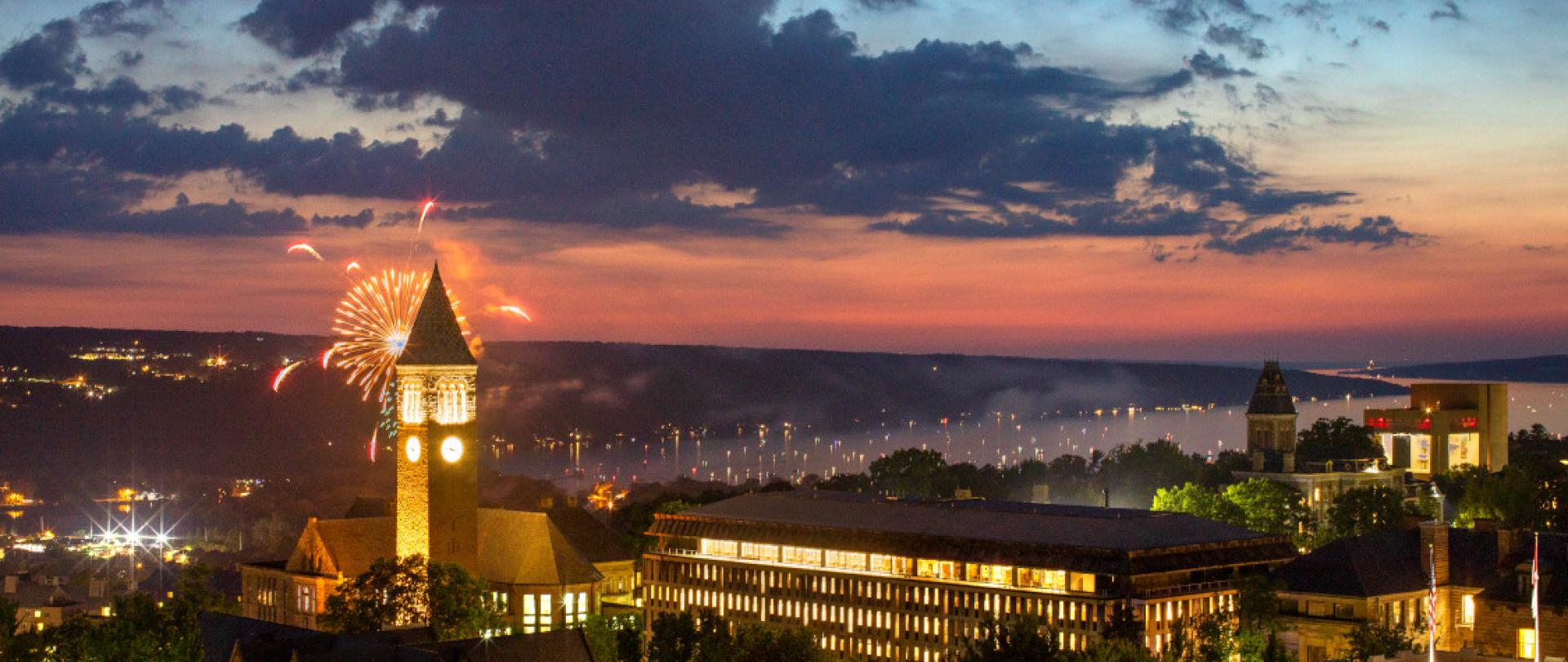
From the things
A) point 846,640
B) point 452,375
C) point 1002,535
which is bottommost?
point 846,640

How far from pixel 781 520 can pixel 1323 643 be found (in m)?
43.8

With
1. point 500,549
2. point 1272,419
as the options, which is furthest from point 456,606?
point 1272,419

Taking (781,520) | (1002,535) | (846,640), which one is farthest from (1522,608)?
(781,520)

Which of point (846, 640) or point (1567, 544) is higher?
point (1567, 544)

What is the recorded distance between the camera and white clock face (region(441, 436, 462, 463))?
353ft

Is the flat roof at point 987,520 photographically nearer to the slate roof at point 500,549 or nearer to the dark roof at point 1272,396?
the slate roof at point 500,549

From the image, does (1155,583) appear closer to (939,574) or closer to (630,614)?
(939,574)

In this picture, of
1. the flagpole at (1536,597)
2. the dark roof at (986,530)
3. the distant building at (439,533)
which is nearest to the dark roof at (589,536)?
the dark roof at (986,530)

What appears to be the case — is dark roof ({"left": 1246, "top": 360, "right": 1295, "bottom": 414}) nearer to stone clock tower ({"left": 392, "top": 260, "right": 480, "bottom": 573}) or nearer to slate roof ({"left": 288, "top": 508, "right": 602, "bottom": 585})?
slate roof ({"left": 288, "top": 508, "right": 602, "bottom": 585})

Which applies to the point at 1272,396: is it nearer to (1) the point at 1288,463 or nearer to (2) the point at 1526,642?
(1) the point at 1288,463

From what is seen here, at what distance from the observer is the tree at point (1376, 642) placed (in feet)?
276

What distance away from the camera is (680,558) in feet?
436

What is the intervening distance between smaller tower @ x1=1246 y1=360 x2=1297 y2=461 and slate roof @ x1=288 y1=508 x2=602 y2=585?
86.1 m

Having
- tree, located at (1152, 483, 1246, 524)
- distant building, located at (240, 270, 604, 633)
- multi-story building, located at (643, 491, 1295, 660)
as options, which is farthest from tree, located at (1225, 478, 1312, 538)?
distant building, located at (240, 270, 604, 633)
